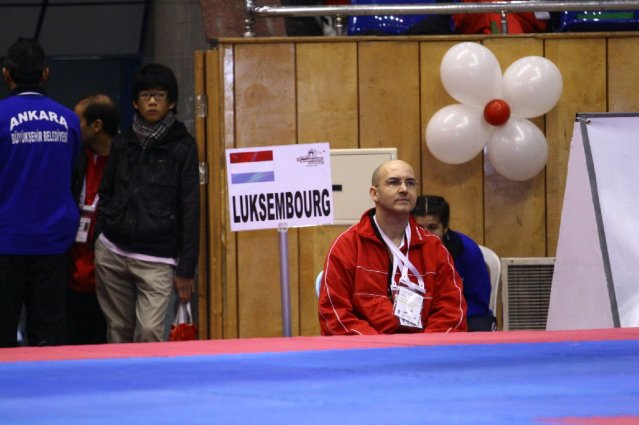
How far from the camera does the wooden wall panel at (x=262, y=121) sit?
652cm

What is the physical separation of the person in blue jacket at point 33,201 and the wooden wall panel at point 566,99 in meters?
2.51

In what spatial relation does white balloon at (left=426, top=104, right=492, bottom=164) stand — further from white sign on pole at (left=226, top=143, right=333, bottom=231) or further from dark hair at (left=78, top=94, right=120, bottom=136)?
dark hair at (left=78, top=94, right=120, bottom=136)

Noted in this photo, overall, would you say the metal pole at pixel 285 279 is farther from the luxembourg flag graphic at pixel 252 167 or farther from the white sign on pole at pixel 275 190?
the luxembourg flag graphic at pixel 252 167

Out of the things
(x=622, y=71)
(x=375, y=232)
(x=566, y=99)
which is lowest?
(x=375, y=232)

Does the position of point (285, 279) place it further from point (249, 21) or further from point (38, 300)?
point (249, 21)

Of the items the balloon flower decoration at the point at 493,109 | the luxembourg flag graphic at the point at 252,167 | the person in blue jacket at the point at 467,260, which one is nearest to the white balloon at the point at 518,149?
the balloon flower decoration at the point at 493,109

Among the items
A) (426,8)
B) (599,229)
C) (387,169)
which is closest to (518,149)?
(426,8)

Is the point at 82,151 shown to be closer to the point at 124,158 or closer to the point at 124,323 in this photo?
the point at 124,158

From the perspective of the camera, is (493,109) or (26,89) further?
(493,109)

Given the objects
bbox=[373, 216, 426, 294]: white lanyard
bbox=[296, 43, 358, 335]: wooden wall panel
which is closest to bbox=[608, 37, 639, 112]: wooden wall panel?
bbox=[296, 43, 358, 335]: wooden wall panel

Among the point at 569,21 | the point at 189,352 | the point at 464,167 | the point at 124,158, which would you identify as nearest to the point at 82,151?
the point at 124,158

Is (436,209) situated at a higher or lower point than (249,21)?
lower

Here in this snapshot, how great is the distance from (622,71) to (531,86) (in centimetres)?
64

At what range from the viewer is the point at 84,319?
6.42 m
